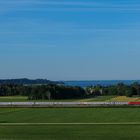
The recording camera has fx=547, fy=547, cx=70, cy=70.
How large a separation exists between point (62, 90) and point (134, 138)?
268ft

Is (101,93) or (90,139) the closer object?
(90,139)

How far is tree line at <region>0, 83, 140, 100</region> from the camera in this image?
108500 mm

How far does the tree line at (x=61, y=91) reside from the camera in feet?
356

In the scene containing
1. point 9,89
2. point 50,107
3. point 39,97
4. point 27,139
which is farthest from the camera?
point 9,89

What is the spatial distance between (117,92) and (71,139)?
89.9 metres

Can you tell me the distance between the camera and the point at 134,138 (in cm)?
2945

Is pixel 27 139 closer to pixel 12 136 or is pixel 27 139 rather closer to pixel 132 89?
pixel 12 136

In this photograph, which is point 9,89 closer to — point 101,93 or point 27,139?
point 101,93

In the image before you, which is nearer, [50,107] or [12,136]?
[12,136]

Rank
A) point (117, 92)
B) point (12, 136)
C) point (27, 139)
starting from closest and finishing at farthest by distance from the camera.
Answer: point (27, 139)
point (12, 136)
point (117, 92)

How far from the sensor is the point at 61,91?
111 metres

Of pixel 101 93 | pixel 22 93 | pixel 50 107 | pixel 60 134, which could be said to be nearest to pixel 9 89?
pixel 22 93

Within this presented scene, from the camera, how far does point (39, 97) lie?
355 ft

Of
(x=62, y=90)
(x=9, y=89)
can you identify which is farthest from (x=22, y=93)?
(x=62, y=90)
